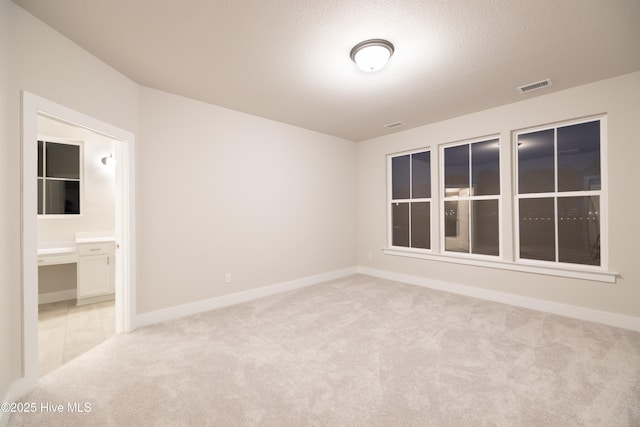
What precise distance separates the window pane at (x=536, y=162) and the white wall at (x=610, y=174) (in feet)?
0.74

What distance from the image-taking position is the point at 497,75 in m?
2.88

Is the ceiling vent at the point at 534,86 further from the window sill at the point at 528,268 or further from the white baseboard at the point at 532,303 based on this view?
the white baseboard at the point at 532,303

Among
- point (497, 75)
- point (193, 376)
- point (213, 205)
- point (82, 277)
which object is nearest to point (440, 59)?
point (497, 75)

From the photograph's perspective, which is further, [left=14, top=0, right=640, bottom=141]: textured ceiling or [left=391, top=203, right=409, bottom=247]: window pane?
[left=391, top=203, right=409, bottom=247]: window pane

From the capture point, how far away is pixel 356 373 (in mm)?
2145

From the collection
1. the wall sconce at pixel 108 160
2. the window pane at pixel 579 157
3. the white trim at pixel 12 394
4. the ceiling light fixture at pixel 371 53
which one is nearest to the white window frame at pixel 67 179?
the wall sconce at pixel 108 160

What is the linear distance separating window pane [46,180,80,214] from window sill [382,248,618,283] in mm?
5455

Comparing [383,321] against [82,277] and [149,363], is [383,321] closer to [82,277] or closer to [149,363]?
[149,363]

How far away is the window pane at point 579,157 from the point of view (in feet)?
10.6

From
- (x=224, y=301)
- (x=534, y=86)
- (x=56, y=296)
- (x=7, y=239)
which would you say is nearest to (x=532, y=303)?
(x=534, y=86)

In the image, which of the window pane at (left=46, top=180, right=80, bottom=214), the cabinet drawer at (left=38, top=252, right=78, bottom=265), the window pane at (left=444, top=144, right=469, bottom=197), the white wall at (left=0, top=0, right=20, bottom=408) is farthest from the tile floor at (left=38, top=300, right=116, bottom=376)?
the window pane at (left=444, top=144, right=469, bottom=197)

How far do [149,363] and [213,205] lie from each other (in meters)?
1.95

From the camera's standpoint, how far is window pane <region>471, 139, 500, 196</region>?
157 inches

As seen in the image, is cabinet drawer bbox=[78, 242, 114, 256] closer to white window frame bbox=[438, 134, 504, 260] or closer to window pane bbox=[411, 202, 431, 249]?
window pane bbox=[411, 202, 431, 249]
